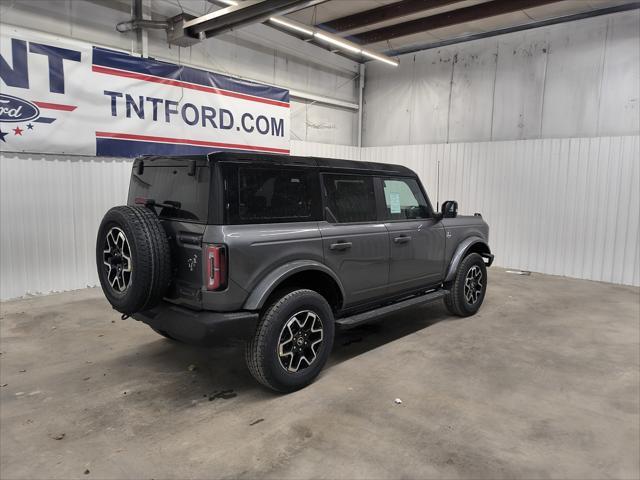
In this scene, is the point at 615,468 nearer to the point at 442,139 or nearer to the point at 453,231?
the point at 453,231

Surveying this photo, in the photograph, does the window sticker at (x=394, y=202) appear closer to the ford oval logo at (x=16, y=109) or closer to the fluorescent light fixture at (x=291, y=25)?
the fluorescent light fixture at (x=291, y=25)

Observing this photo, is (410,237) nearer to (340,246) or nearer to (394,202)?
(394,202)

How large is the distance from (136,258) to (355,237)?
167 centimetres

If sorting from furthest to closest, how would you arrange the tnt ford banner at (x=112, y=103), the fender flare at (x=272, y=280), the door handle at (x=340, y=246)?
1. the tnt ford banner at (x=112, y=103)
2. the door handle at (x=340, y=246)
3. the fender flare at (x=272, y=280)

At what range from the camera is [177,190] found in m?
3.11

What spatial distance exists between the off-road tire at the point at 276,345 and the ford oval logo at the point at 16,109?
14.2ft

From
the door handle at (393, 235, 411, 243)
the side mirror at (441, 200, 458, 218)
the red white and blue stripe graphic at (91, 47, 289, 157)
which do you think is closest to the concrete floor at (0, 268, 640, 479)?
the door handle at (393, 235, 411, 243)

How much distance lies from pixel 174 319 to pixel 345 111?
8509 mm

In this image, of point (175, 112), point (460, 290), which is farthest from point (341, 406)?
point (175, 112)

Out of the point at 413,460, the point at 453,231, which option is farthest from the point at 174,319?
the point at 453,231

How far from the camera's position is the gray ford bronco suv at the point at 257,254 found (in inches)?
110

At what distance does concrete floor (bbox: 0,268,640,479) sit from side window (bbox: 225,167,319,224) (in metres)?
1.27

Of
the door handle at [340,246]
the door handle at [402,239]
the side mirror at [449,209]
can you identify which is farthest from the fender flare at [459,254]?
the door handle at [340,246]

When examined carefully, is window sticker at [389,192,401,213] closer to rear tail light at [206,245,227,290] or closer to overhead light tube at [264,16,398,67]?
rear tail light at [206,245,227,290]
